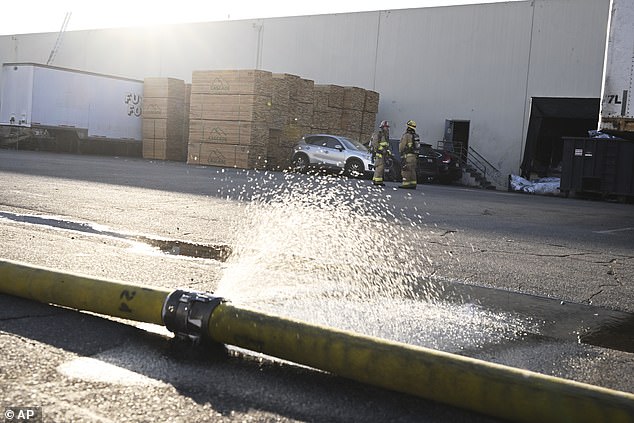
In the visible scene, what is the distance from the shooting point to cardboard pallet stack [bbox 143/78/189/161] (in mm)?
30938

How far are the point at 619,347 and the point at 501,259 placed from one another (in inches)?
121

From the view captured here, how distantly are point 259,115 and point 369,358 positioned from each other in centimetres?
2361

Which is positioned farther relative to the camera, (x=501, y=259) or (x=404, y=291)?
(x=501, y=259)

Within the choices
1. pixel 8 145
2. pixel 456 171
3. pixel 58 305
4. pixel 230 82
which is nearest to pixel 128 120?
pixel 8 145

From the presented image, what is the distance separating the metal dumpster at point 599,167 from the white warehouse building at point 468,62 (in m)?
5.66

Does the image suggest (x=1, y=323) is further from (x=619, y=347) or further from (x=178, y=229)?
(x=178, y=229)

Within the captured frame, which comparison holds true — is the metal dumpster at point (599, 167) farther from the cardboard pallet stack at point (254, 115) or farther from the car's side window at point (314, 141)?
the cardboard pallet stack at point (254, 115)

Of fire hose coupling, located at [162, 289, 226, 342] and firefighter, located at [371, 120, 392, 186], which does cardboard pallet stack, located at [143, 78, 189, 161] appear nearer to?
firefighter, located at [371, 120, 392, 186]

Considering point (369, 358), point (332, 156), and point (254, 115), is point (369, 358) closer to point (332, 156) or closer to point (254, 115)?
point (332, 156)

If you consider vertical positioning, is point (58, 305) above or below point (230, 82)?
below

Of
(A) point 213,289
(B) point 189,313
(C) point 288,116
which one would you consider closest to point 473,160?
(C) point 288,116

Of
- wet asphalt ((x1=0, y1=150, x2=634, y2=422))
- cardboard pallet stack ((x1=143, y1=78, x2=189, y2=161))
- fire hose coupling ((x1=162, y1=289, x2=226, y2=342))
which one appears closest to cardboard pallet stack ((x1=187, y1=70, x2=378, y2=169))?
cardboard pallet stack ((x1=143, y1=78, x2=189, y2=161))

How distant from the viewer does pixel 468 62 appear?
29562 millimetres

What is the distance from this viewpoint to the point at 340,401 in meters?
2.57
